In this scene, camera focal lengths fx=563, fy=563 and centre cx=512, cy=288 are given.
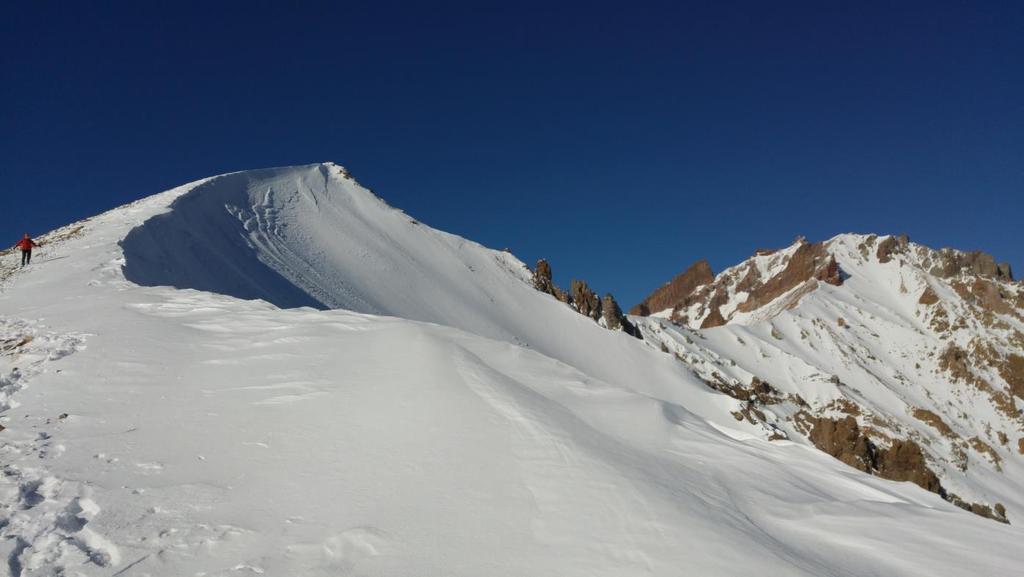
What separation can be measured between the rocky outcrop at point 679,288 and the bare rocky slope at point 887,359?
2239 cm

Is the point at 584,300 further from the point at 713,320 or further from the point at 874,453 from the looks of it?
the point at 713,320

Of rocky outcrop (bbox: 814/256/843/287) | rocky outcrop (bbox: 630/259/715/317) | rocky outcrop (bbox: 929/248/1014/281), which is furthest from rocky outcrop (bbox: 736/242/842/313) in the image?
rocky outcrop (bbox: 630/259/715/317)

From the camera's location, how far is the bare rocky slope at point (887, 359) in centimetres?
5297

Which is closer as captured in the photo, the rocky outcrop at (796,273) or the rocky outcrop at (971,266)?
the rocky outcrop at (971,266)

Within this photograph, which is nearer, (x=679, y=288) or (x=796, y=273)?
(x=796, y=273)

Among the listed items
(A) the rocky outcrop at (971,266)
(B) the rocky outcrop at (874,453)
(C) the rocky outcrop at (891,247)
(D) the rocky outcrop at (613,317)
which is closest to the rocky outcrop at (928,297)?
(A) the rocky outcrop at (971,266)

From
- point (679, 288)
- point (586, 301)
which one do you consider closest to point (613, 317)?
point (586, 301)

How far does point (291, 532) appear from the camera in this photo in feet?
13.8

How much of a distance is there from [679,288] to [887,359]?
2630 inches

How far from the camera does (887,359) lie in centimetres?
8300

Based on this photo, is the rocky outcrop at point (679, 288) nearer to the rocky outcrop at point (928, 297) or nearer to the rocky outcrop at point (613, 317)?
the rocky outcrop at point (928, 297)

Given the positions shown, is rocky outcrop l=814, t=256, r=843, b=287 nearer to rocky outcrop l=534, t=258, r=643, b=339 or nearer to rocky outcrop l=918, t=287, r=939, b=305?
rocky outcrop l=918, t=287, r=939, b=305

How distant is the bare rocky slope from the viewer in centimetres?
5297

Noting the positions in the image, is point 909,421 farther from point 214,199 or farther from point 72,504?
point 72,504
